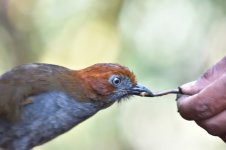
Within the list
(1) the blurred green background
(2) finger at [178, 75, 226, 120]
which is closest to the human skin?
(2) finger at [178, 75, 226, 120]

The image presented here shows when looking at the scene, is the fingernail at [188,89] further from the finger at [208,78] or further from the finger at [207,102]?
the finger at [207,102]

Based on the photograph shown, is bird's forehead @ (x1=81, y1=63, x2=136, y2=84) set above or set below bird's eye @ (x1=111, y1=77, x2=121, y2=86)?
above

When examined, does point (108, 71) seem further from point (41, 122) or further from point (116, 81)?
point (41, 122)

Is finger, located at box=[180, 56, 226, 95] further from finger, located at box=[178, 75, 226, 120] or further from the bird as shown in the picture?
the bird

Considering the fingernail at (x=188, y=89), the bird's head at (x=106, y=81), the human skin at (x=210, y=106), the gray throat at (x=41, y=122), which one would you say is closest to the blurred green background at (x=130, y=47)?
the bird's head at (x=106, y=81)

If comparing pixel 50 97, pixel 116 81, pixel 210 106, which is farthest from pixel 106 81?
pixel 210 106

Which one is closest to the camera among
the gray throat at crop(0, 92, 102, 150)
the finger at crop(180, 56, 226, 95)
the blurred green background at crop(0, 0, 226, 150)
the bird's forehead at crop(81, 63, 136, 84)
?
the finger at crop(180, 56, 226, 95)

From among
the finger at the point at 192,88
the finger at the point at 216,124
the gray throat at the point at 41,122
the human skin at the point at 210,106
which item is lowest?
the finger at the point at 216,124
